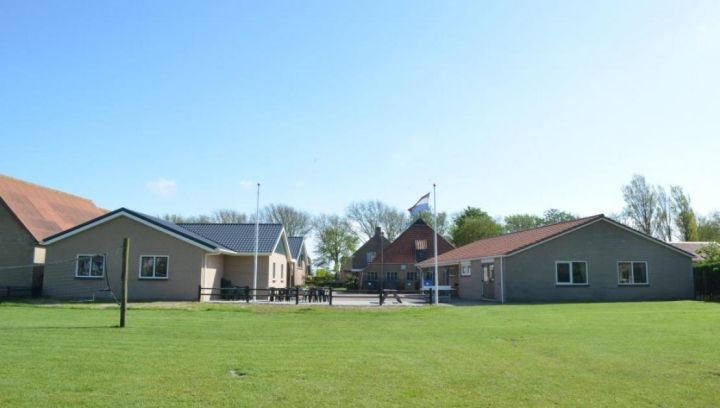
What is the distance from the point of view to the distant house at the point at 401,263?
5922 centimetres

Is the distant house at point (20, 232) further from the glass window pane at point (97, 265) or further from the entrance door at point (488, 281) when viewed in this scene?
the entrance door at point (488, 281)

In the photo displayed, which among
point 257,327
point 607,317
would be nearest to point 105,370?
point 257,327

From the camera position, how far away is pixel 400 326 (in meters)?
16.8

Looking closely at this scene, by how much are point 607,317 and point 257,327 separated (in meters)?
11.5

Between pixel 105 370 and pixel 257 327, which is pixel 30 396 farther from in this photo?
pixel 257 327

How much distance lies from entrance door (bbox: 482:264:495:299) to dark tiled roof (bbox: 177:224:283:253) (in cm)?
1239

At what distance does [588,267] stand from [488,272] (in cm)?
529

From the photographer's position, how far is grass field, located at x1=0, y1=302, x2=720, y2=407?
24.5 ft

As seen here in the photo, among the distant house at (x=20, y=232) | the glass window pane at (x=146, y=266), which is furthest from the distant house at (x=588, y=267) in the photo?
the distant house at (x=20, y=232)

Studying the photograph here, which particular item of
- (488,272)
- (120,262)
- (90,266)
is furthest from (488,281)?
(90,266)

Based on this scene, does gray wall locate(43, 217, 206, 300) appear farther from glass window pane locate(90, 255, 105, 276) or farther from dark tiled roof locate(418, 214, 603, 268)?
dark tiled roof locate(418, 214, 603, 268)

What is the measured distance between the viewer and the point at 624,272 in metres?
31.2

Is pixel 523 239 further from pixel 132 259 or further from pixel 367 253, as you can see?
pixel 367 253

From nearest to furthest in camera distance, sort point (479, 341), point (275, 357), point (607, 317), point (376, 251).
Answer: point (275, 357) → point (479, 341) → point (607, 317) → point (376, 251)
